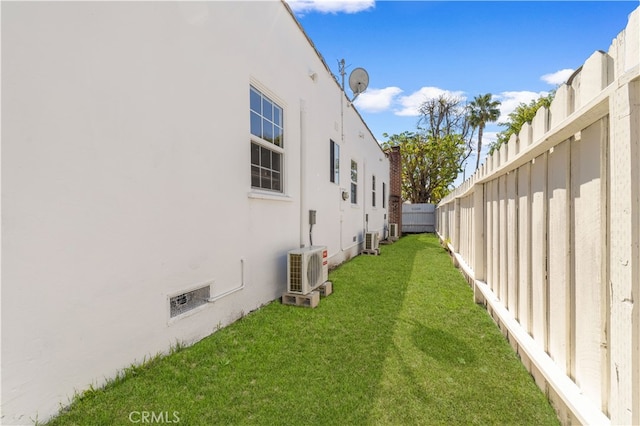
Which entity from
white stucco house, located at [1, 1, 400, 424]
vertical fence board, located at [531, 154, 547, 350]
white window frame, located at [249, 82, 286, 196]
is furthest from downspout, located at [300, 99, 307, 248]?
vertical fence board, located at [531, 154, 547, 350]

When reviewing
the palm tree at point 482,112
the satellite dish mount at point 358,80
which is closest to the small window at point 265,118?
the satellite dish mount at point 358,80

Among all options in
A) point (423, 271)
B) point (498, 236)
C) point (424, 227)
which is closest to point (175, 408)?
point (498, 236)

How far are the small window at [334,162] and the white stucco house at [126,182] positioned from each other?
2552mm

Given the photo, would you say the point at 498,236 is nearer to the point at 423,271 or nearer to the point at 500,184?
the point at 500,184

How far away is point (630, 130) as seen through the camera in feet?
3.37

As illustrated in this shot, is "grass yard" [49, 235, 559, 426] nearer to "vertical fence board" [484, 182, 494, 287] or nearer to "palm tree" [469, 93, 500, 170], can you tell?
"vertical fence board" [484, 182, 494, 287]

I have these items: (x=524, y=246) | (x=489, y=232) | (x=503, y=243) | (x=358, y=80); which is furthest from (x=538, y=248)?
(x=358, y=80)

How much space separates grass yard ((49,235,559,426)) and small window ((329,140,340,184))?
3771 mm

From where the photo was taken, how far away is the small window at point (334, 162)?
21.7 feet

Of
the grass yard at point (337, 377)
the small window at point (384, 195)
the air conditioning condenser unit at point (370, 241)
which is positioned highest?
the small window at point (384, 195)

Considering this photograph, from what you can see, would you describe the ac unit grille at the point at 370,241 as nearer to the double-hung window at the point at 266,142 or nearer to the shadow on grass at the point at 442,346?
the double-hung window at the point at 266,142

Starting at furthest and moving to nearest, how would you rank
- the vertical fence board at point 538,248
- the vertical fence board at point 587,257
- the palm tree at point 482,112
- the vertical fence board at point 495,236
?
the palm tree at point 482,112
the vertical fence board at point 495,236
the vertical fence board at point 538,248
the vertical fence board at point 587,257

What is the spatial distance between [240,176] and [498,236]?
3.01m

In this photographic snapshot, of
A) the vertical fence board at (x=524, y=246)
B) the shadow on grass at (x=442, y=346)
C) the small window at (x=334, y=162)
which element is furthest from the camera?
the small window at (x=334, y=162)
